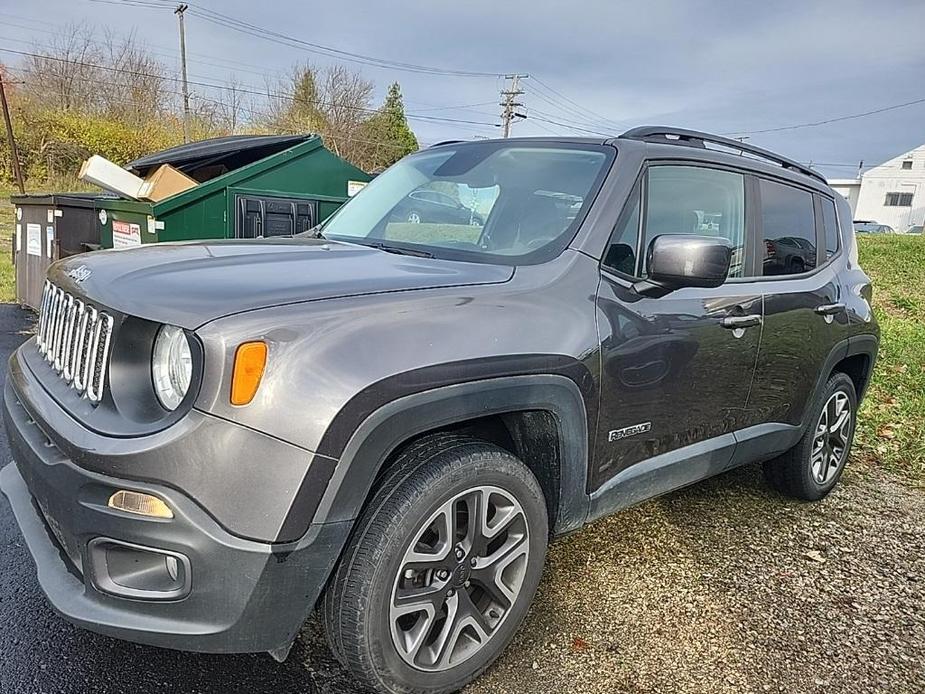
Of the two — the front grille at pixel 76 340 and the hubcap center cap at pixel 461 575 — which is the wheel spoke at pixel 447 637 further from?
the front grille at pixel 76 340

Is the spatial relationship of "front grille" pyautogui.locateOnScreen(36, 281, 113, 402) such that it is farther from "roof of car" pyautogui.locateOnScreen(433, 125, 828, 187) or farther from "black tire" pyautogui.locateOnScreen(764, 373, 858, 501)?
"black tire" pyautogui.locateOnScreen(764, 373, 858, 501)

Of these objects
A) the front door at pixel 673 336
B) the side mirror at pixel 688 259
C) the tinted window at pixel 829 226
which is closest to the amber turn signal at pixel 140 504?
the front door at pixel 673 336

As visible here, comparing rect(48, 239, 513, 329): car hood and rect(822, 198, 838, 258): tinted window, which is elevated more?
rect(822, 198, 838, 258): tinted window

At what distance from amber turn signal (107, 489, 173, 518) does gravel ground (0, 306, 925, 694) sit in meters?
0.77

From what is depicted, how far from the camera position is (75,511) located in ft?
5.92

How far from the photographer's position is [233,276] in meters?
2.06

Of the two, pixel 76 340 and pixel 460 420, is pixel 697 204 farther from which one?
pixel 76 340

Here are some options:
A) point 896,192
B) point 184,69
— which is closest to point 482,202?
point 184,69

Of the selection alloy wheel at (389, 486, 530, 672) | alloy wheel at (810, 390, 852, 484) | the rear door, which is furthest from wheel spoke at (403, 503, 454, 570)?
alloy wheel at (810, 390, 852, 484)

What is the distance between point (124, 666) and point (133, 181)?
4755mm

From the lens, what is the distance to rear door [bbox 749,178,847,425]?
326 cm

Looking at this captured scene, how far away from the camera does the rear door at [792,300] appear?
3262 mm

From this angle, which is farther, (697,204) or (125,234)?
(125,234)

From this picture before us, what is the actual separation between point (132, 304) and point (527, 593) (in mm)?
1537
